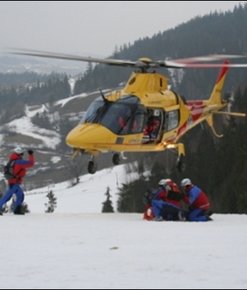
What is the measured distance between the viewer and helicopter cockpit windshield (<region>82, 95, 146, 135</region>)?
17422 mm

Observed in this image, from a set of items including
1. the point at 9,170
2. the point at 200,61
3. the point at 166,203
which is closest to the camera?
the point at 166,203

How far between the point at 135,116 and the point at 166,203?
13.1 feet

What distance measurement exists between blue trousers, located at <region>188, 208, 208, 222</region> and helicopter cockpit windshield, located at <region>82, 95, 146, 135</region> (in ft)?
12.6

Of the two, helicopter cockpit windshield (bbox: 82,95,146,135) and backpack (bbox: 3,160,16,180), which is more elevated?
A: helicopter cockpit windshield (bbox: 82,95,146,135)

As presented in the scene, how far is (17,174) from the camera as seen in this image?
1511 centimetres

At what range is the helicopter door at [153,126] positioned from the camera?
1844cm

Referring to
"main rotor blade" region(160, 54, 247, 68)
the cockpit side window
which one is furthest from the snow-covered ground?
the cockpit side window

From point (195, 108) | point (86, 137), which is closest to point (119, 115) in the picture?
point (86, 137)

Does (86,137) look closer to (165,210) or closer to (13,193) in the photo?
(13,193)

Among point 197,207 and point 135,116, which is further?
point 135,116

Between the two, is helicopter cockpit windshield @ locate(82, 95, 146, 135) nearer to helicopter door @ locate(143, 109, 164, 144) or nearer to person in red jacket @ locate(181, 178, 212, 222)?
helicopter door @ locate(143, 109, 164, 144)

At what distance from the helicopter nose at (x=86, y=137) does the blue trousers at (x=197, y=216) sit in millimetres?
3614

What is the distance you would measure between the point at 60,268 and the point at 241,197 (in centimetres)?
4498

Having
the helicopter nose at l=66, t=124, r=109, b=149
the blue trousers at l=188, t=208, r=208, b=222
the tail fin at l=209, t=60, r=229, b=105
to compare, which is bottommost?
the blue trousers at l=188, t=208, r=208, b=222
